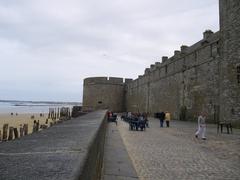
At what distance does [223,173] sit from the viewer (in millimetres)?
5605

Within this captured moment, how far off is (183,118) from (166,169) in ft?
65.3

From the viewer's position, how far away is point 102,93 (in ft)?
151

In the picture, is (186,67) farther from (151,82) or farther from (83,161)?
(83,161)

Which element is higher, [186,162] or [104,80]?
[104,80]

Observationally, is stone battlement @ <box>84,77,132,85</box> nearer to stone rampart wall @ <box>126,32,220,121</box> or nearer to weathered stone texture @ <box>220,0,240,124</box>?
stone rampart wall @ <box>126,32,220,121</box>

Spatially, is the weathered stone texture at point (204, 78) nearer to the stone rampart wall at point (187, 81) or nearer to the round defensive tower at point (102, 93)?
the stone rampart wall at point (187, 81)

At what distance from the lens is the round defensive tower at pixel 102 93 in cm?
4619

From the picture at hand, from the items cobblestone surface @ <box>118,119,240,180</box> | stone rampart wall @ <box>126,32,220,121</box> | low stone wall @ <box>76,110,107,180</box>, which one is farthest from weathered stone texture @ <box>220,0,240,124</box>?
low stone wall @ <box>76,110,107,180</box>

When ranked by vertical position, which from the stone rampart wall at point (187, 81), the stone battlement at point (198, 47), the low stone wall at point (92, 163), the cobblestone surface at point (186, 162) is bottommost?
the cobblestone surface at point (186, 162)

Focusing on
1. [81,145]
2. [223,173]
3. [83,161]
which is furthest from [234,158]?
[83,161]

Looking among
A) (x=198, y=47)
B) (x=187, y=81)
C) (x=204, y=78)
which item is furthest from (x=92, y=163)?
(x=187, y=81)

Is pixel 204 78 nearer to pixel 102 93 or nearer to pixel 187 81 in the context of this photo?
pixel 187 81

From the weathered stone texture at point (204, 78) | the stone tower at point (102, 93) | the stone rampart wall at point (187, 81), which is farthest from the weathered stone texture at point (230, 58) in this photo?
the stone tower at point (102, 93)

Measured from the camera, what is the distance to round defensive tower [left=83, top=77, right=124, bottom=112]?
46.2m
